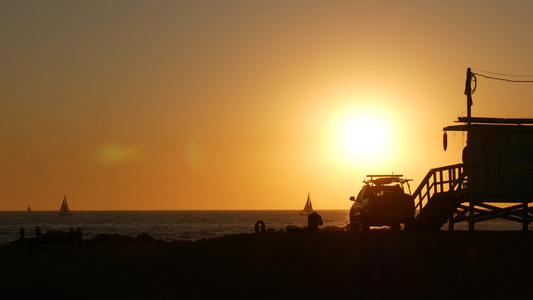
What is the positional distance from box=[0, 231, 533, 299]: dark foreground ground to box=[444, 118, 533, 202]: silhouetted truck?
8.54ft

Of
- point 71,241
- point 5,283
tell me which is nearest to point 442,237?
point 5,283

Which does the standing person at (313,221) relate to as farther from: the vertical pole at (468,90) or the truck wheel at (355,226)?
the vertical pole at (468,90)

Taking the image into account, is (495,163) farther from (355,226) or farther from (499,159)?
(355,226)

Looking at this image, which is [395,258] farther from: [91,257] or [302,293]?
[91,257]

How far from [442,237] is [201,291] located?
9.12m

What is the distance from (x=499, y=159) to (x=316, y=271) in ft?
34.0

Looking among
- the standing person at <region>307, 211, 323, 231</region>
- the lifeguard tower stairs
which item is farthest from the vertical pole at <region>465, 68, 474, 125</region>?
the standing person at <region>307, 211, 323, 231</region>

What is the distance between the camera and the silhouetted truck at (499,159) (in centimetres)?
2789

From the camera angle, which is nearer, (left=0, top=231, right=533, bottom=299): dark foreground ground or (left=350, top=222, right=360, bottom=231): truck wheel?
(left=0, top=231, right=533, bottom=299): dark foreground ground

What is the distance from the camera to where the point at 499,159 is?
2797cm

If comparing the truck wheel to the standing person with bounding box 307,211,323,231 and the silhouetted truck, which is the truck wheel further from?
the silhouetted truck

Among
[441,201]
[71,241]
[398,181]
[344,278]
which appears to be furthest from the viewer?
[71,241]

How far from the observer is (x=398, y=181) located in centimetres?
3391

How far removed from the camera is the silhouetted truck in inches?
1098
